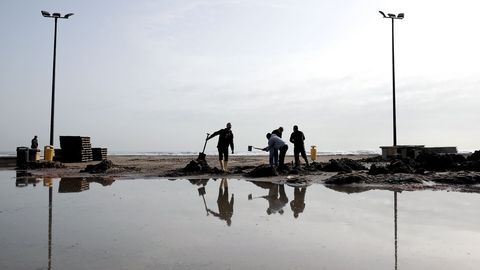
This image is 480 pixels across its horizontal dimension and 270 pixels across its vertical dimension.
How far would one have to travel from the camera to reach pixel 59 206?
859 cm

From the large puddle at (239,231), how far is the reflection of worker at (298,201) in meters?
0.02

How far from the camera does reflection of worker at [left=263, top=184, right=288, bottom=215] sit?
8.41m

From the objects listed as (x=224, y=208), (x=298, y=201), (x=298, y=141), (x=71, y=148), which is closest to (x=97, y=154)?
(x=71, y=148)

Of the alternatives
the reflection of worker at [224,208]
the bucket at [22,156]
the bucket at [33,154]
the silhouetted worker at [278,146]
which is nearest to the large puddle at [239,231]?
the reflection of worker at [224,208]

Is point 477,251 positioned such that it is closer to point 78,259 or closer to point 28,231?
point 78,259

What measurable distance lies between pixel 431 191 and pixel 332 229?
20.1 ft

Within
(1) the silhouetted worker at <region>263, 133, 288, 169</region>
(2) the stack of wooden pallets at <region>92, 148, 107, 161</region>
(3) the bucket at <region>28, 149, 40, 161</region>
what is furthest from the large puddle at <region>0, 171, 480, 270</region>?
(2) the stack of wooden pallets at <region>92, 148, 107, 161</region>

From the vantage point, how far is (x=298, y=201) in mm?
9539

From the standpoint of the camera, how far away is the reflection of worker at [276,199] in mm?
8414

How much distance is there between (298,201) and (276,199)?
601 mm

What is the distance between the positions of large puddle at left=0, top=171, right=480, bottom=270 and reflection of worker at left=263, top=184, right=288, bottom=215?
0.02 metres

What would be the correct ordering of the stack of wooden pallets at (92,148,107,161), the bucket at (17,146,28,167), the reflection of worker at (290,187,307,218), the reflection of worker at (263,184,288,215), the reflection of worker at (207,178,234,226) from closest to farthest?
the reflection of worker at (207,178,234,226) → the reflection of worker at (290,187,307,218) → the reflection of worker at (263,184,288,215) → the bucket at (17,146,28,167) → the stack of wooden pallets at (92,148,107,161)

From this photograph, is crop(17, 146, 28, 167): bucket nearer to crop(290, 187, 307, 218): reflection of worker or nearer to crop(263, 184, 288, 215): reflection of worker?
crop(263, 184, 288, 215): reflection of worker

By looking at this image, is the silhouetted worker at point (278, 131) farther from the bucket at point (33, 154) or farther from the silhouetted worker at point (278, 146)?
the bucket at point (33, 154)
